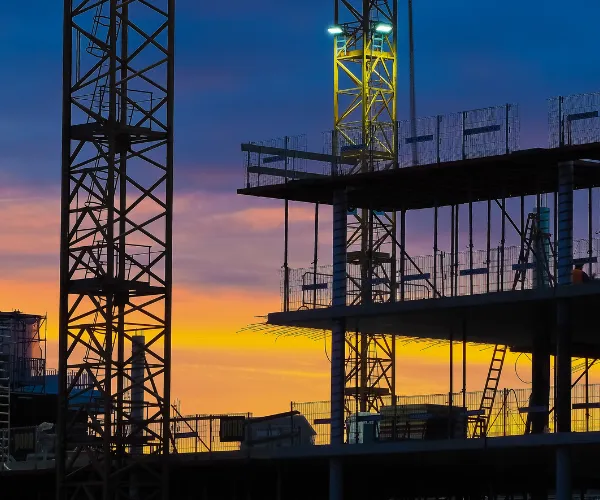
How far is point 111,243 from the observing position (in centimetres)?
8119

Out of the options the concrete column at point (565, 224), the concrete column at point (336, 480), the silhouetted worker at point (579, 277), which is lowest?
the concrete column at point (336, 480)

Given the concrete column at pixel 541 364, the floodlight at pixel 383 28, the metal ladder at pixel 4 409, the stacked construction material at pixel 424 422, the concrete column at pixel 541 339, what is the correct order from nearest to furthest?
the concrete column at pixel 541 339
the stacked construction material at pixel 424 422
the concrete column at pixel 541 364
the metal ladder at pixel 4 409
the floodlight at pixel 383 28

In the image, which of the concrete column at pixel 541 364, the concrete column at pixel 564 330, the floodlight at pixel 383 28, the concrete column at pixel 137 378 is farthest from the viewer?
the floodlight at pixel 383 28

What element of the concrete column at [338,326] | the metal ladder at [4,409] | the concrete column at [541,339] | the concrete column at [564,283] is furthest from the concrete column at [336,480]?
the metal ladder at [4,409]

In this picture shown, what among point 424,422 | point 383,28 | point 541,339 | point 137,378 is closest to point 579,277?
point 424,422

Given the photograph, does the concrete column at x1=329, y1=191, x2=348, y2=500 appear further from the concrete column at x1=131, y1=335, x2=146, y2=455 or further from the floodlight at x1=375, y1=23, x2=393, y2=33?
the floodlight at x1=375, y1=23, x2=393, y2=33

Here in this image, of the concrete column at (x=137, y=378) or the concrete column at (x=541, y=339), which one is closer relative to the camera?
the concrete column at (x=541, y=339)

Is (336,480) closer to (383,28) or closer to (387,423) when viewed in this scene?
(387,423)

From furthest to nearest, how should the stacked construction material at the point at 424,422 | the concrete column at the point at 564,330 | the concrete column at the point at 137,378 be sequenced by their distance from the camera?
the concrete column at the point at 137,378 → the stacked construction material at the point at 424,422 → the concrete column at the point at 564,330

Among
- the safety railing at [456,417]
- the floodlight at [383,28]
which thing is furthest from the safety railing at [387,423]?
the floodlight at [383,28]

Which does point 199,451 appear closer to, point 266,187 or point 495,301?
point 266,187

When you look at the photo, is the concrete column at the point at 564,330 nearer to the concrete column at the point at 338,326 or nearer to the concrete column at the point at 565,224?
the concrete column at the point at 565,224

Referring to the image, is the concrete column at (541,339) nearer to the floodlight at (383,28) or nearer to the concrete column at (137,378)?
the concrete column at (137,378)

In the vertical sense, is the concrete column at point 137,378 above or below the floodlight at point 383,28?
below
